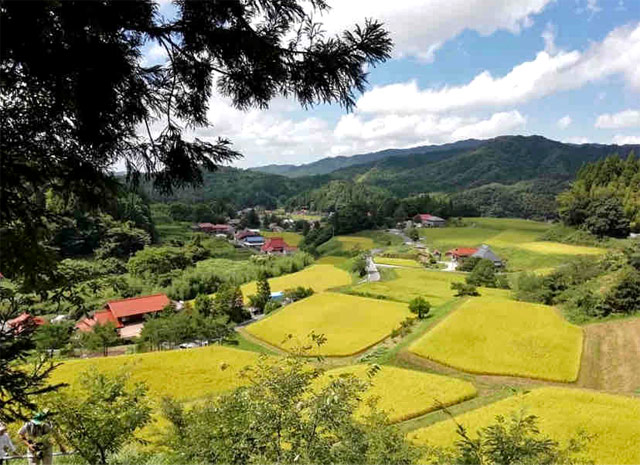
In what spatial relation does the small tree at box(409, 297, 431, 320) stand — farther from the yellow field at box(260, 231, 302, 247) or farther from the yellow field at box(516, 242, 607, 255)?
the yellow field at box(260, 231, 302, 247)

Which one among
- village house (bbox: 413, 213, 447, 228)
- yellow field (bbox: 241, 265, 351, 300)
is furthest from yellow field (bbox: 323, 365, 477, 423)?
village house (bbox: 413, 213, 447, 228)

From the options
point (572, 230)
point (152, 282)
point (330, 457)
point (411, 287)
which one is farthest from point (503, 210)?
point (330, 457)

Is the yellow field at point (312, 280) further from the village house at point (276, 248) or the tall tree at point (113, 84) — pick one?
the tall tree at point (113, 84)

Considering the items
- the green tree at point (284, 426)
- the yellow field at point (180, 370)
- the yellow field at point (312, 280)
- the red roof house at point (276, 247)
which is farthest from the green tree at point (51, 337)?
the red roof house at point (276, 247)

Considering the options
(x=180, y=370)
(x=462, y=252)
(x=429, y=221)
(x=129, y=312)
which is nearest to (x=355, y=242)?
(x=429, y=221)

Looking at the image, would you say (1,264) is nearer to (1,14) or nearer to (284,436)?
(1,14)

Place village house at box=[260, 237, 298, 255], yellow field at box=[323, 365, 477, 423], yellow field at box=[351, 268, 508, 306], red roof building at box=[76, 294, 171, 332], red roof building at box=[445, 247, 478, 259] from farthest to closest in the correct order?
village house at box=[260, 237, 298, 255] → red roof building at box=[445, 247, 478, 259] → yellow field at box=[351, 268, 508, 306] → red roof building at box=[76, 294, 171, 332] → yellow field at box=[323, 365, 477, 423]

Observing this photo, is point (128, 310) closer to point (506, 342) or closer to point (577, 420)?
point (506, 342)
